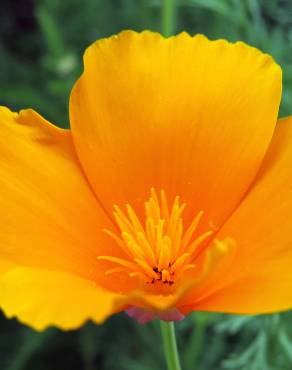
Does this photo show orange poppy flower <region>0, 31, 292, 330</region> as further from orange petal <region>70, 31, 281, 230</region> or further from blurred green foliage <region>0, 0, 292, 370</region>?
blurred green foliage <region>0, 0, 292, 370</region>

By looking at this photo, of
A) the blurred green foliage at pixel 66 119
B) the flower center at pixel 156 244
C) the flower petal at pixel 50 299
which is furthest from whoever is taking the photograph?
the blurred green foliage at pixel 66 119

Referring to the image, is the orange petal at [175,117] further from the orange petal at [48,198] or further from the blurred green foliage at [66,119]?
the blurred green foliage at [66,119]

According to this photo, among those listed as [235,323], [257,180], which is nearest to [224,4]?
[235,323]

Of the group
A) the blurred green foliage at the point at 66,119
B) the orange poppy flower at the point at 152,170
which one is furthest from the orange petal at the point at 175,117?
the blurred green foliage at the point at 66,119

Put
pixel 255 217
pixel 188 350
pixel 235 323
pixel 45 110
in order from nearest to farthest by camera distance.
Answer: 1. pixel 255 217
2. pixel 235 323
3. pixel 188 350
4. pixel 45 110

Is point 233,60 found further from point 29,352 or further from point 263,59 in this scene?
point 29,352

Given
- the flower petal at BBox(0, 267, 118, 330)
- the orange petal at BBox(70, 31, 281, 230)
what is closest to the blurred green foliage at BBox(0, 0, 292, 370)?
the orange petal at BBox(70, 31, 281, 230)
